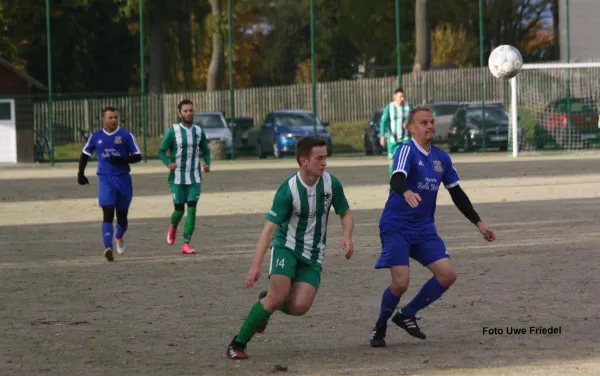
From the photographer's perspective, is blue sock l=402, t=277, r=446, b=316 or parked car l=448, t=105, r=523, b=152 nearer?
blue sock l=402, t=277, r=446, b=316

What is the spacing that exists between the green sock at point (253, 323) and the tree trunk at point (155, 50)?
139 feet

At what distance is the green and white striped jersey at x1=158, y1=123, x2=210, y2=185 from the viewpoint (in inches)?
566

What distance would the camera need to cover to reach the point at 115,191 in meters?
13.8

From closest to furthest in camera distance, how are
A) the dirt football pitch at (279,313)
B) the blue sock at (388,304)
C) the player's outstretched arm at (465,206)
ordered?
the dirt football pitch at (279,313), the blue sock at (388,304), the player's outstretched arm at (465,206)

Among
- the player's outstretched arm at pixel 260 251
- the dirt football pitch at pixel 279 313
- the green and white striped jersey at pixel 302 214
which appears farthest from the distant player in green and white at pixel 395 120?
the player's outstretched arm at pixel 260 251

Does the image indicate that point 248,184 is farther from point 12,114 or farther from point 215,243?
point 12,114

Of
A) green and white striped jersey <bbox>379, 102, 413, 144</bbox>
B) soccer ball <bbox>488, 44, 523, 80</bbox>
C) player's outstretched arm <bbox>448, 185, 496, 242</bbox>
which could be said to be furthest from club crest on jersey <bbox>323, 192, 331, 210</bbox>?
soccer ball <bbox>488, 44, 523, 80</bbox>

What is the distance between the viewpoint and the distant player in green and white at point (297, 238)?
7660 millimetres

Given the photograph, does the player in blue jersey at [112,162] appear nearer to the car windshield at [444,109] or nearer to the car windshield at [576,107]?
the car windshield at [576,107]

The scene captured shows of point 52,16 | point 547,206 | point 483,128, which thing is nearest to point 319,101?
point 483,128

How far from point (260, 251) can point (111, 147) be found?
21.3 feet

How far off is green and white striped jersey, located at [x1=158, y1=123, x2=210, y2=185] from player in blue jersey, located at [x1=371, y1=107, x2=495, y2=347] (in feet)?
20.6

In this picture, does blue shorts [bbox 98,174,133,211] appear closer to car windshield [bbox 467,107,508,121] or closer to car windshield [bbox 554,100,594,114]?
car windshield [bbox 554,100,594,114]

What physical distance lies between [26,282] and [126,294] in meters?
1.46
